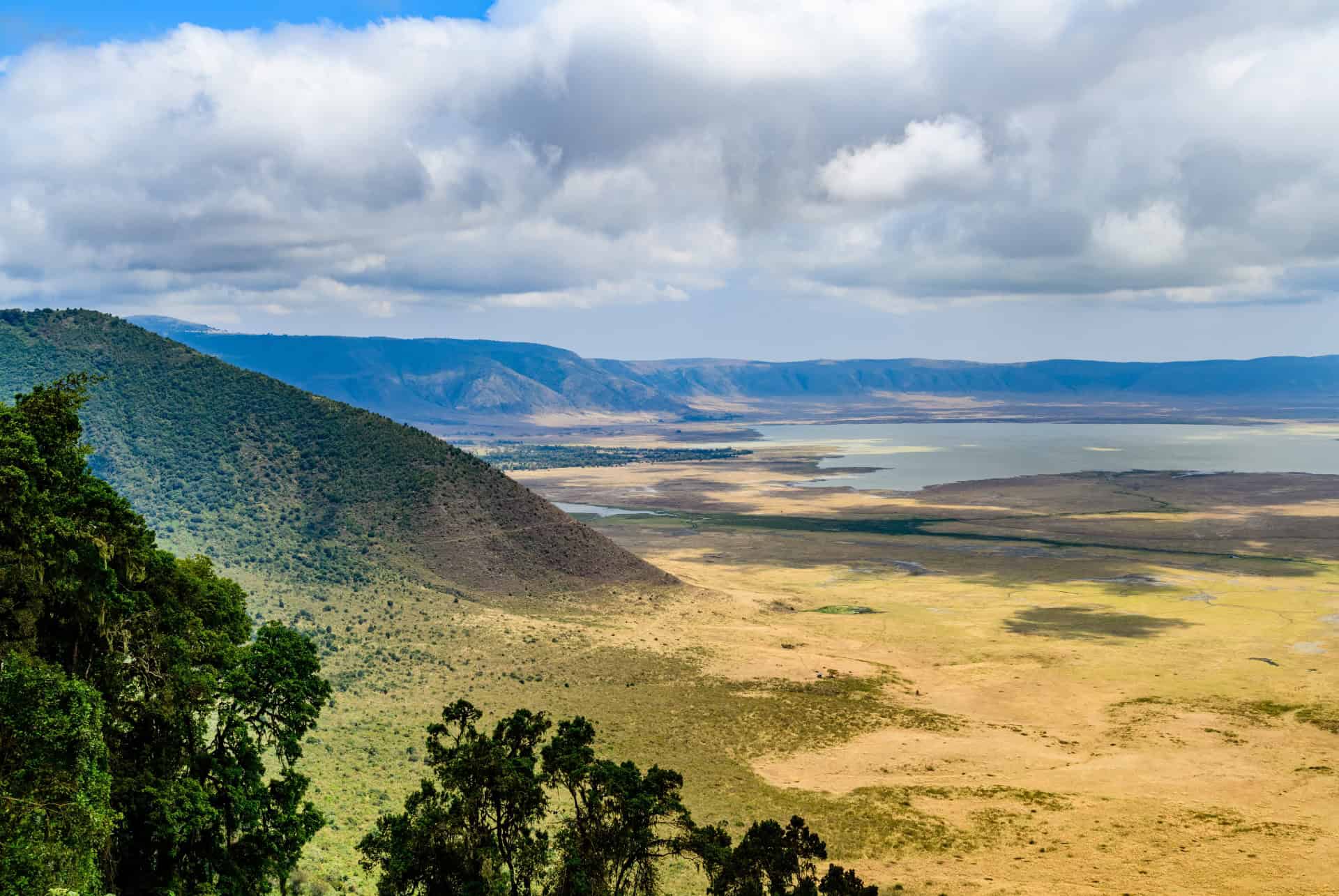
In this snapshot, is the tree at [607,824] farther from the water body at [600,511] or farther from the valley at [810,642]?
the water body at [600,511]

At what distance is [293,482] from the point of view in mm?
92062

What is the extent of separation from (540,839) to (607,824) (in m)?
2.45

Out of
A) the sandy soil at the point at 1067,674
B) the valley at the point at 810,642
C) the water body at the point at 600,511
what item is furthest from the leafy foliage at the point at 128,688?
the water body at the point at 600,511

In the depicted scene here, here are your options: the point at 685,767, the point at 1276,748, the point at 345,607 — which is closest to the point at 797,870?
the point at 685,767

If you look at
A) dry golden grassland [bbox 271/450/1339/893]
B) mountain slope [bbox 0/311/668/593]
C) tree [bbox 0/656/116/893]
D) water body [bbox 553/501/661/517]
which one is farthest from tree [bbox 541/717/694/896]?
water body [bbox 553/501/661/517]

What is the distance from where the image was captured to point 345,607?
72125 mm

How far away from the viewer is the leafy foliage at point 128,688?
61.0 feet

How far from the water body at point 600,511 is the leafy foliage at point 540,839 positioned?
120745 mm

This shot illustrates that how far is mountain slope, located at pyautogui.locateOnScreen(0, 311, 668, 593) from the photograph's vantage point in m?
82.4

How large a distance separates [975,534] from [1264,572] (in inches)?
1364

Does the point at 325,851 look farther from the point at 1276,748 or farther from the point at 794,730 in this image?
the point at 1276,748

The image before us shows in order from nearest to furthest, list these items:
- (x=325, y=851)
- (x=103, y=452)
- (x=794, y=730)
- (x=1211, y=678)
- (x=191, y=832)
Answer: (x=191, y=832), (x=325, y=851), (x=794, y=730), (x=1211, y=678), (x=103, y=452)

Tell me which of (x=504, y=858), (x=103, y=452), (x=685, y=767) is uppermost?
(x=103, y=452)

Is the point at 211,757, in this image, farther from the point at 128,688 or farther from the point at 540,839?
the point at 540,839
